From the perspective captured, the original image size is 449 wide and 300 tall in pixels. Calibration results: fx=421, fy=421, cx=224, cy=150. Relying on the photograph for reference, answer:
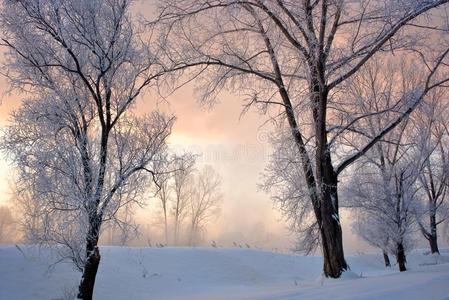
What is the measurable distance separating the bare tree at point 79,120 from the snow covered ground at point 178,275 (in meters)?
3.08

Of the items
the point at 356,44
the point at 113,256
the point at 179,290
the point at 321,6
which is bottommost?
the point at 179,290

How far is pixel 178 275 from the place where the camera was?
14492 millimetres

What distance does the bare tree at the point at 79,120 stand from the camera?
821cm

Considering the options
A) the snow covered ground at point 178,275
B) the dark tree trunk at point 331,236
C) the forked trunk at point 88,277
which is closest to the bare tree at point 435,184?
the snow covered ground at point 178,275

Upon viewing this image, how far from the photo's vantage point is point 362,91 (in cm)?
1759

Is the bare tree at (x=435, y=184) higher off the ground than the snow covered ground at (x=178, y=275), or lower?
higher

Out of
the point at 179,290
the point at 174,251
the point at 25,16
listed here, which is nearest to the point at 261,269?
the point at 174,251

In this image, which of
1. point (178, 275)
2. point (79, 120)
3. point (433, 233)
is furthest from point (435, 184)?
point (79, 120)

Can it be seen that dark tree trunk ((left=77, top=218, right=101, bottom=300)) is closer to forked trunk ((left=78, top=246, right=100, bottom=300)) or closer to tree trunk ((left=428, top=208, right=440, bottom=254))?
forked trunk ((left=78, top=246, right=100, bottom=300))

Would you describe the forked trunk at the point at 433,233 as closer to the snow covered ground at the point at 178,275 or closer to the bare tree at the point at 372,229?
the bare tree at the point at 372,229

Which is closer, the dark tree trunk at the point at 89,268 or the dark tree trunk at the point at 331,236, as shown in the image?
the dark tree trunk at the point at 89,268

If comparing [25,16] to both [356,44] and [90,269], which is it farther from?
[356,44]

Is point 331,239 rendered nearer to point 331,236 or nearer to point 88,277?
point 331,236

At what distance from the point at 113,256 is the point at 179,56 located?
825 cm
